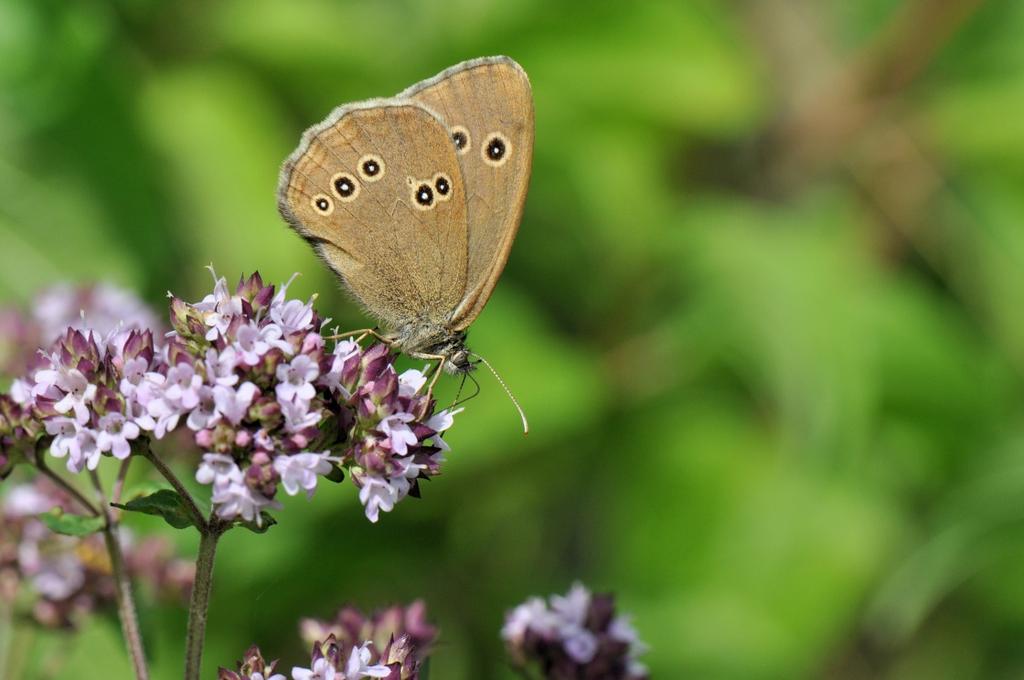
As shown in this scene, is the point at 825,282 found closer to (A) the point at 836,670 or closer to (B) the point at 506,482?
(B) the point at 506,482

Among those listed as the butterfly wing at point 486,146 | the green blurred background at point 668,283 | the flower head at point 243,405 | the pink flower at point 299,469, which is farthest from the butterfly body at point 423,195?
the green blurred background at point 668,283

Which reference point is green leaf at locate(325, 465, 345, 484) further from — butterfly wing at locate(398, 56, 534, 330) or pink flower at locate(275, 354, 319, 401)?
butterfly wing at locate(398, 56, 534, 330)

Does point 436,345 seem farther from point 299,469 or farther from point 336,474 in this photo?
point 299,469

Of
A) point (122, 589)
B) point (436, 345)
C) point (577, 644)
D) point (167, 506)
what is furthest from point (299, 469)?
point (436, 345)

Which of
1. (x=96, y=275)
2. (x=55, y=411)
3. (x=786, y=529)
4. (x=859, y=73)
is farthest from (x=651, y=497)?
(x=55, y=411)

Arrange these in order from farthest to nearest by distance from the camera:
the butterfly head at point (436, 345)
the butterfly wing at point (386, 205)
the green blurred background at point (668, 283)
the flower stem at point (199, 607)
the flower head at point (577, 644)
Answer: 1. the green blurred background at point (668, 283)
2. the butterfly head at point (436, 345)
3. the butterfly wing at point (386, 205)
4. the flower head at point (577, 644)
5. the flower stem at point (199, 607)

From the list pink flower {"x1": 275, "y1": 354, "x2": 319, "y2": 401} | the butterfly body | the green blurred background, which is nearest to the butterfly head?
the butterfly body

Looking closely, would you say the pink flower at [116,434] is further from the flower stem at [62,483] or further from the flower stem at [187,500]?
the flower stem at [62,483]
